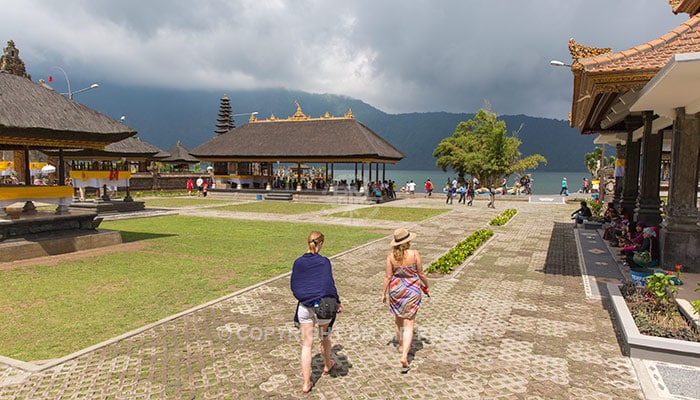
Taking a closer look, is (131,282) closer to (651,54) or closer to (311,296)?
(311,296)

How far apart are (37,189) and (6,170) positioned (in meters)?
26.0

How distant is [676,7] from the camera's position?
33.1 ft

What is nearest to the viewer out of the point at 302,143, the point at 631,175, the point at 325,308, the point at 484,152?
the point at 325,308

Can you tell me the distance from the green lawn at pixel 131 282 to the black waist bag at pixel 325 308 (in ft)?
11.4

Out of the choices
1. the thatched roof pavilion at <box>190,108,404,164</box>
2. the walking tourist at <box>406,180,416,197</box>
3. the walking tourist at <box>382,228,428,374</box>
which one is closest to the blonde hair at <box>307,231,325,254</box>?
the walking tourist at <box>382,228,428,374</box>

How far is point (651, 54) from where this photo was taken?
282 inches

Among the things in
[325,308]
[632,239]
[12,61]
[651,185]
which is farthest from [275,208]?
[12,61]

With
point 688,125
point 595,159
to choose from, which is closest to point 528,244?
point 688,125

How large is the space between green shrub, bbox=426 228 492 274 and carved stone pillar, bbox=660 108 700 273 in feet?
13.8

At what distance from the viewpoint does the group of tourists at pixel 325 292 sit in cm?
437

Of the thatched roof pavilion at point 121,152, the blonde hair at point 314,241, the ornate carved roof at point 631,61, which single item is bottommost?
the blonde hair at point 314,241

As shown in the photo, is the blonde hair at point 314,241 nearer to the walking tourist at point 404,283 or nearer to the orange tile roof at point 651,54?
the walking tourist at point 404,283

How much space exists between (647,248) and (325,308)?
26.2ft

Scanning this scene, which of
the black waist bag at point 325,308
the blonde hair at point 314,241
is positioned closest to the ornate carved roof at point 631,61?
the blonde hair at point 314,241
